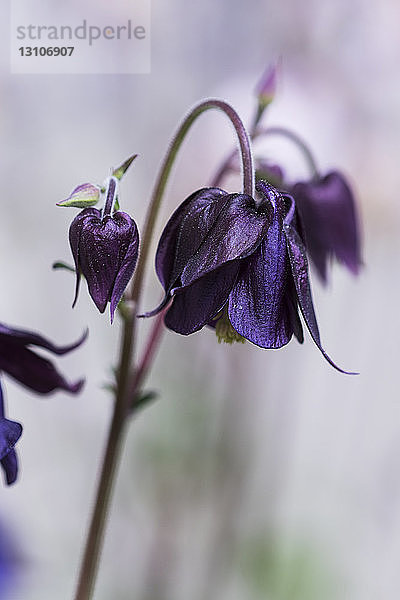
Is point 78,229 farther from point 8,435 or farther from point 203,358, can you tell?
point 203,358

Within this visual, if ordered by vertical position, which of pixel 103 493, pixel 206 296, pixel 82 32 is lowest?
pixel 103 493

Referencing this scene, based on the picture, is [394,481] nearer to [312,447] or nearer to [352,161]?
[312,447]

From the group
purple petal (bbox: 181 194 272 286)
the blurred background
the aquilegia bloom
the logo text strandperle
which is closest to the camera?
purple petal (bbox: 181 194 272 286)

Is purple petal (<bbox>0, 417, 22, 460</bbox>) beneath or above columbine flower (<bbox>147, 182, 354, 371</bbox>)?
beneath

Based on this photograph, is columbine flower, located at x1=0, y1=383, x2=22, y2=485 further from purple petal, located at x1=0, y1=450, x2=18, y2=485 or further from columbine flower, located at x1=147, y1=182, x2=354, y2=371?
columbine flower, located at x1=147, y1=182, x2=354, y2=371

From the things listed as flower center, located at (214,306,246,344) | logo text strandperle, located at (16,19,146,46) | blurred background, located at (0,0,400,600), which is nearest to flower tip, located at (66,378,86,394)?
flower center, located at (214,306,246,344)

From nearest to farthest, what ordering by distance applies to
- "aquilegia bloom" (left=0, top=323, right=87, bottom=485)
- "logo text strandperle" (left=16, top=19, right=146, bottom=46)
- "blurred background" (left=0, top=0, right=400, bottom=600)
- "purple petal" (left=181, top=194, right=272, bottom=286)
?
"purple petal" (left=181, top=194, right=272, bottom=286)
"aquilegia bloom" (left=0, top=323, right=87, bottom=485)
"logo text strandperle" (left=16, top=19, right=146, bottom=46)
"blurred background" (left=0, top=0, right=400, bottom=600)

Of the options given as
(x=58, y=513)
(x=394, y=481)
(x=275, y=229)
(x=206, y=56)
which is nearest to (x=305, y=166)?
(x=206, y=56)

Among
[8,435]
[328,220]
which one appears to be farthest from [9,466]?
[328,220]
